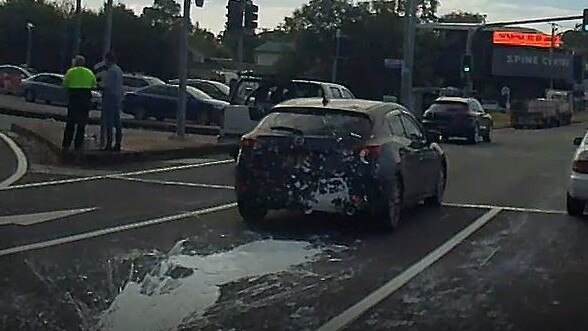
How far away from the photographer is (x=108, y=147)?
71.2ft

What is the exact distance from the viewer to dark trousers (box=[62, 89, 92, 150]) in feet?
68.6


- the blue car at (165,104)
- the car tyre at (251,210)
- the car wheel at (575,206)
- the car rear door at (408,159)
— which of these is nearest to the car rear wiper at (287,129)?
the car tyre at (251,210)

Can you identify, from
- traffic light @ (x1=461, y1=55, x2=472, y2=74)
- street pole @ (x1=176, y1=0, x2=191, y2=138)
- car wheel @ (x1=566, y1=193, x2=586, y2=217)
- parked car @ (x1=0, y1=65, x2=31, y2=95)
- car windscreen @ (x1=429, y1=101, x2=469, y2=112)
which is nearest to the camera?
car wheel @ (x1=566, y1=193, x2=586, y2=217)

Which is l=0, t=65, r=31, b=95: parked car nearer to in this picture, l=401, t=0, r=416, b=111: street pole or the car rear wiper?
l=401, t=0, r=416, b=111: street pole

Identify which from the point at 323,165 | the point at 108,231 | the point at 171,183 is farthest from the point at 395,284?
the point at 171,183

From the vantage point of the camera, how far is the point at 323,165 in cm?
1302

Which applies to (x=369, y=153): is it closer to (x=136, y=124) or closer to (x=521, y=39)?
(x=136, y=124)

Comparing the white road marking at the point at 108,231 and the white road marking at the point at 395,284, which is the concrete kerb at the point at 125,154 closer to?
the white road marking at the point at 108,231

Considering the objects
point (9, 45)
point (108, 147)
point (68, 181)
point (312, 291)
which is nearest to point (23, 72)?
point (9, 45)

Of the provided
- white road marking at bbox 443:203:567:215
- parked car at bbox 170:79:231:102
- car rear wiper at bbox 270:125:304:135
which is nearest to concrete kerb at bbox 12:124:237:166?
white road marking at bbox 443:203:567:215

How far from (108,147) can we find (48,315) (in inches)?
532

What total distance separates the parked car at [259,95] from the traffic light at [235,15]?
5.76 m

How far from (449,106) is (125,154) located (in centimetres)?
1770

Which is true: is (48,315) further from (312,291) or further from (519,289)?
(519,289)
